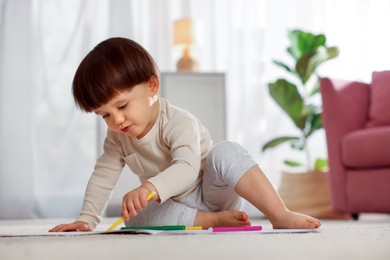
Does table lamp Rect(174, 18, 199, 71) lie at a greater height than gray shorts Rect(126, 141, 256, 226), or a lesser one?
greater

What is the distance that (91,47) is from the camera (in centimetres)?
388

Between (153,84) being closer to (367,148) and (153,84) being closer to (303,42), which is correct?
(367,148)

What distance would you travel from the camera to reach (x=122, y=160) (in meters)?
1.63

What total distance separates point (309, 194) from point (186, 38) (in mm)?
1029

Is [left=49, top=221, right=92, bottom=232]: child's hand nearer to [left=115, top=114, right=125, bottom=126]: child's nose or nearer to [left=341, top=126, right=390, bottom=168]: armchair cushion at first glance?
[left=115, top=114, right=125, bottom=126]: child's nose

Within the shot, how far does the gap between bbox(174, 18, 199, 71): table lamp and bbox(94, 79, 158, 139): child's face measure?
7.17ft

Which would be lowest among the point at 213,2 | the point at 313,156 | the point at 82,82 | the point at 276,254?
the point at 313,156

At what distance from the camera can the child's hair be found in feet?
4.58

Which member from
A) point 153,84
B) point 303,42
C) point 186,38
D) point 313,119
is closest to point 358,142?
point 313,119

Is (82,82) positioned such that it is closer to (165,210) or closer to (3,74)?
(165,210)

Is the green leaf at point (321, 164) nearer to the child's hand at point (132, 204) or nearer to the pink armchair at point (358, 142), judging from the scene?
the pink armchair at point (358, 142)

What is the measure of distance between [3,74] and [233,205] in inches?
96.6

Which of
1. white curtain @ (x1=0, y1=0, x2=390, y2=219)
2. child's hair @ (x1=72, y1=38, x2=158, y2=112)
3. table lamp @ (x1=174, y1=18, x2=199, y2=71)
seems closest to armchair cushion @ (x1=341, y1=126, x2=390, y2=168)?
table lamp @ (x1=174, y1=18, x2=199, y2=71)

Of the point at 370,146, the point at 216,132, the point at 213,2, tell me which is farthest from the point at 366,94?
the point at 213,2
